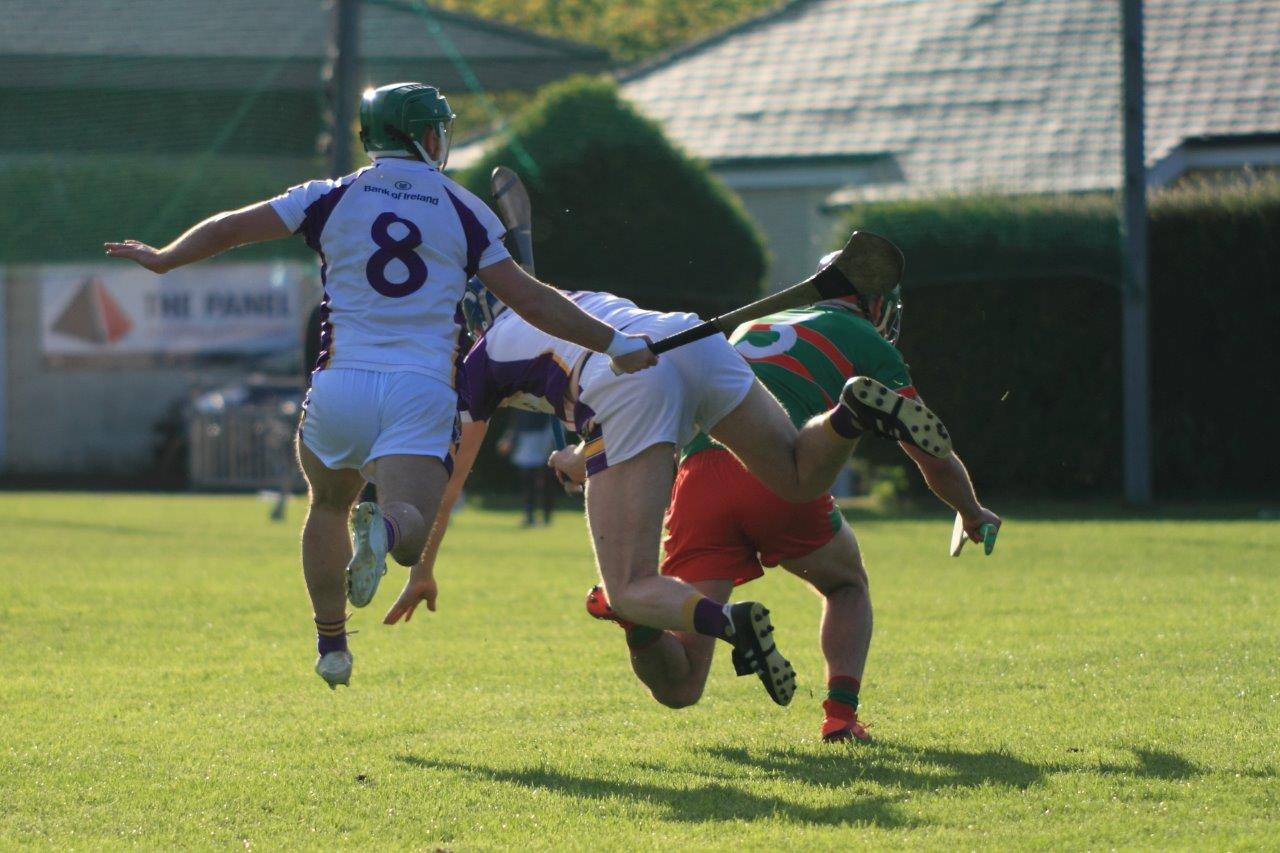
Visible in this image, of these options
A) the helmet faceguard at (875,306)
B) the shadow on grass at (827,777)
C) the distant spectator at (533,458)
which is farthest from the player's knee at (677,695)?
the distant spectator at (533,458)

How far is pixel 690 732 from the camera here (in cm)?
636

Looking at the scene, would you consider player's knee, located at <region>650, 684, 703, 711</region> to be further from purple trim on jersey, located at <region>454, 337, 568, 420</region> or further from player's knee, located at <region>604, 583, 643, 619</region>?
purple trim on jersey, located at <region>454, 337, 568, 420</region>

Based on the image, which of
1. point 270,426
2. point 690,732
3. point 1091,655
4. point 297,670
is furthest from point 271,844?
point 270,426

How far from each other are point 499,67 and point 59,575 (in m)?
15.0

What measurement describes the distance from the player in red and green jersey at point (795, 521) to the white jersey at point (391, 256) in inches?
29.8

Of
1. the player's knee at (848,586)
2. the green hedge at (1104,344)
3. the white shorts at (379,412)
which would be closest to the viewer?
the white shorts at (379,412)

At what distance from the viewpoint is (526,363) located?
20.0 feet

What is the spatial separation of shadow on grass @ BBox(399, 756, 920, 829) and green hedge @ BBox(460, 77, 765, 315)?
15137mm

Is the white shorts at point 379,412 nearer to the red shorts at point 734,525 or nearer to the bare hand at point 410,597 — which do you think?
the bare hand at point 410,597

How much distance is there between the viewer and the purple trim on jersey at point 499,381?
19.7 feet

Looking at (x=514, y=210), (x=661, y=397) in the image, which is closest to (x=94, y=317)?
(x=514, y=210)

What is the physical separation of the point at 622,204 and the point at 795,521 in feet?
49.4

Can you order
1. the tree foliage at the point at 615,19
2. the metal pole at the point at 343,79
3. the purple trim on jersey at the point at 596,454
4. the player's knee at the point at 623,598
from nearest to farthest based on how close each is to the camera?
the player's knee at the point at 623,598
the purple trim on jersey at the point at 596,454
the metal pole at the point at 343,79
the tree foliage at the point at 615,19

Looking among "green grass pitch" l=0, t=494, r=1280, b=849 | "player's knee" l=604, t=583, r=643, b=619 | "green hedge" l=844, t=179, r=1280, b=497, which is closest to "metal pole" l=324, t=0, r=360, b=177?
"green hedge" l=844, t=179, r=1280, b=497
